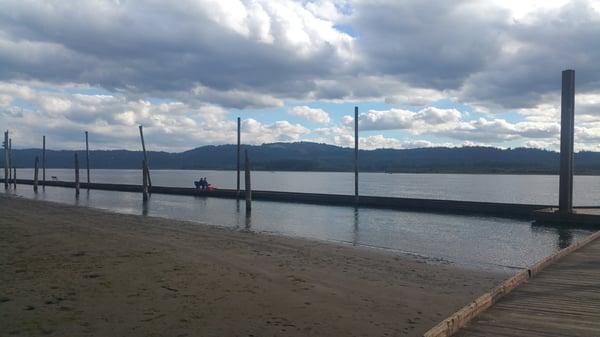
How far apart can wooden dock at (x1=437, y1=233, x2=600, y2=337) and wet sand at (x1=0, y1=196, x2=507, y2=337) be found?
1.66 metres

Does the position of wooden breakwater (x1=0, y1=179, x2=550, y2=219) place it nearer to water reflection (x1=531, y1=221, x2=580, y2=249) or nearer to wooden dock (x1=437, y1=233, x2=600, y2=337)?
water reflection (x1=531, y1=221, x2=580, y2=249)

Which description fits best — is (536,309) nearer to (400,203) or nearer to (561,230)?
(561,230)

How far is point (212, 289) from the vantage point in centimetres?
987

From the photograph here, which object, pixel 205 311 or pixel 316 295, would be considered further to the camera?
pixel 316 295

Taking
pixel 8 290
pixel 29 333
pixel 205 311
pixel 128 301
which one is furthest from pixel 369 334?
pixel 8 290

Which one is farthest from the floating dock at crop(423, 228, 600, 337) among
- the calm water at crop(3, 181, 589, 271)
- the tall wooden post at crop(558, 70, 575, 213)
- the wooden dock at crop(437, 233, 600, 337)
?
the tall wooden post at crop(558, 70, 575, 213)

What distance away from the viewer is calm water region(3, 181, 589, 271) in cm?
1881

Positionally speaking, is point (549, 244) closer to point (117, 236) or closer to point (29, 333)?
point (117, 236)

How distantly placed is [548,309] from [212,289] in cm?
603

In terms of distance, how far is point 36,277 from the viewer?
983 cm

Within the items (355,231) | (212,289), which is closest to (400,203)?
(355,231)

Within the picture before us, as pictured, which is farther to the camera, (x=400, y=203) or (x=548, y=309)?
(x=400, y=203)

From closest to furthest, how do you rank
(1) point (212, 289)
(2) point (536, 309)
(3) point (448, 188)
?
(2) point (536, 309) < (1) point (212, 289) < (3) point (448, 188)

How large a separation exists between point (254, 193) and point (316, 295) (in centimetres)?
4385
